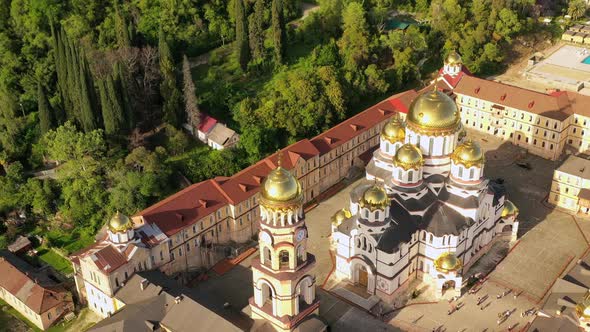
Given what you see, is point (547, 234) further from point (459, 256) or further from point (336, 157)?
point (336, 157)

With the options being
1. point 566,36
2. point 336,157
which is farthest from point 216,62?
point 566,36

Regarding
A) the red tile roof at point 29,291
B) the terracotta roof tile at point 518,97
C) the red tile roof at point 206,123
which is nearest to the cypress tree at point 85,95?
the red tile roof at point 206,123

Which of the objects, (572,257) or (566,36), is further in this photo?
(566,36)

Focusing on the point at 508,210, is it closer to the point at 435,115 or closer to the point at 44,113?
the point at 435,115

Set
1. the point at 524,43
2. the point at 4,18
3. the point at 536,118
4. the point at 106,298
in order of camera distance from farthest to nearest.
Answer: the point at 524,43
the point at 4,18
the point at 536,118
the point at 106,298

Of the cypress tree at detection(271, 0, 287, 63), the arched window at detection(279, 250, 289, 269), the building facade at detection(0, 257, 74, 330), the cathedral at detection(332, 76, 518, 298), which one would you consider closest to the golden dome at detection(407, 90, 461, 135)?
the cathedral at detection(332, 76, 518, 298)

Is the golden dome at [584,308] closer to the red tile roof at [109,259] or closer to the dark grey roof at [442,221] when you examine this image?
the dark grey roof at [442,221]

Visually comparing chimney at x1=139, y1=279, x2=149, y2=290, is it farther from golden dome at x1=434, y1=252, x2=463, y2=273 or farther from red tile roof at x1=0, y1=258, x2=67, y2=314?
golden dome at x1=434, y1=252, x2=463, y2=273
